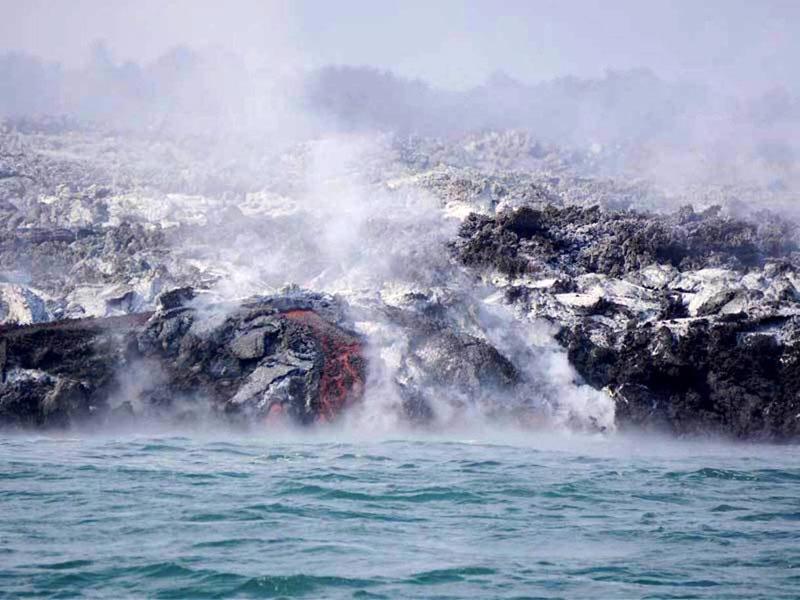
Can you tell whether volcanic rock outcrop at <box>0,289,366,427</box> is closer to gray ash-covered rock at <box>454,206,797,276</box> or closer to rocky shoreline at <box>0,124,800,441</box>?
rocky shoreline at <box>0,124,800,441</box>

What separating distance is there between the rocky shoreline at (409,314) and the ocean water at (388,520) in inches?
108

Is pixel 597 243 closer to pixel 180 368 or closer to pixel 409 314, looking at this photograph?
pixel 409 314

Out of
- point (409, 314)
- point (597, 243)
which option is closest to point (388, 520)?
point (409, 314)

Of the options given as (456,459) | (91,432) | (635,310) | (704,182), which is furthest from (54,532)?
(704,182)

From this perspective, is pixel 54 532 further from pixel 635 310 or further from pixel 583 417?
pixel 635 310

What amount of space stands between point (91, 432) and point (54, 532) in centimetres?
1115

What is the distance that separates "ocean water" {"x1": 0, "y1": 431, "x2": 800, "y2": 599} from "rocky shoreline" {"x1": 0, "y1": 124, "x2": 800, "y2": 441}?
2741 mm

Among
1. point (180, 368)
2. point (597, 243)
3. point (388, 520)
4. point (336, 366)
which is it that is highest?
point (597, 243)

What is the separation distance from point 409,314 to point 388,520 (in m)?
13.7

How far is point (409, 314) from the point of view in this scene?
28.8 metres

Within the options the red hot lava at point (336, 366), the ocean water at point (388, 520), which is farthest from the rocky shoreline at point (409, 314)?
the ocean water at point (388, 520)

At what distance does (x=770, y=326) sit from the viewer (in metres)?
28.4

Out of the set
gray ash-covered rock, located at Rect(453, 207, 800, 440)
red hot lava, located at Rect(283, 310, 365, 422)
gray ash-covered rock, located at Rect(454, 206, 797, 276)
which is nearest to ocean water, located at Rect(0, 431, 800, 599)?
red hot lava, located at Rect(283, 310, 365, 422)

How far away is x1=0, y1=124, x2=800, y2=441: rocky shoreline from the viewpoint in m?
26.4
